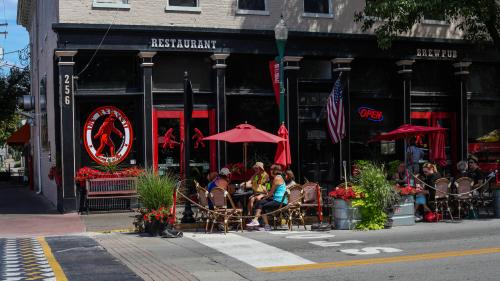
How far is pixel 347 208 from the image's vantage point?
13.6 m

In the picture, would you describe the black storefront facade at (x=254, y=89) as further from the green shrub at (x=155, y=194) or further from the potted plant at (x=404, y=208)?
the potted plant at (x=404, y=208)

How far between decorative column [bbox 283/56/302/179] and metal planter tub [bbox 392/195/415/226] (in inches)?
247

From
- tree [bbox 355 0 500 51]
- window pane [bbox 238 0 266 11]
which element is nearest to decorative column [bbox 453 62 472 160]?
tree [bbox 355 0 500 51]

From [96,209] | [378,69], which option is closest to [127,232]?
[96,209]

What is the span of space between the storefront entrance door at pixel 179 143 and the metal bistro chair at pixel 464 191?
7.28m

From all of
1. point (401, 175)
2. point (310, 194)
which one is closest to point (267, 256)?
point (310, 194)

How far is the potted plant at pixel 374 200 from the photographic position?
13367 millimetres

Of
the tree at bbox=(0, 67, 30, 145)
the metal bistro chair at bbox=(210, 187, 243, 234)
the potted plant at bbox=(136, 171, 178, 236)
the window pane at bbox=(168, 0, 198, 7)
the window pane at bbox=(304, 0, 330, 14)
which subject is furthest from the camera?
the tree at bbox=(0, 67, 30, 145)

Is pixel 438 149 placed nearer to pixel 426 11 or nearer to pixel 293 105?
pixel 293 105

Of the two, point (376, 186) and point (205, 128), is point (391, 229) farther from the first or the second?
point (205, 128)

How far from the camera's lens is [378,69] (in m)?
21.8

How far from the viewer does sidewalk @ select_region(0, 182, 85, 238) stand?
1455 cm

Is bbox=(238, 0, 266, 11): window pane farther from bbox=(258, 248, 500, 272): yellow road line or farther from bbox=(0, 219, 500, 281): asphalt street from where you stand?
bbox=(258, 248, 500, 272): yellow road line

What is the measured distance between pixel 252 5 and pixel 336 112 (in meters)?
4.50
